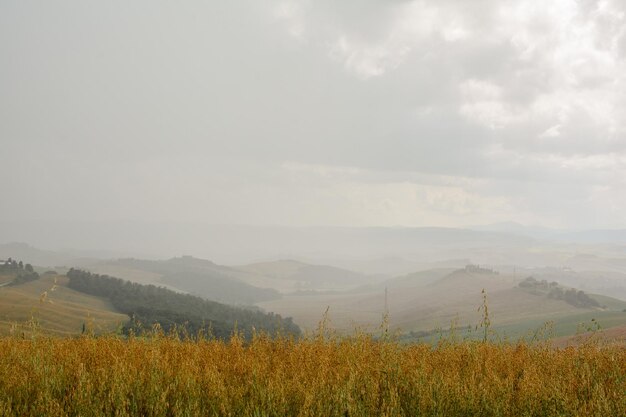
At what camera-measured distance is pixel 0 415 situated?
5156 mm

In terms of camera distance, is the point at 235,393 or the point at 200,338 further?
the point at 200,338

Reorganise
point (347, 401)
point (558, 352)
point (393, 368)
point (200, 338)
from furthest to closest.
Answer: point (200, 338)
point (558, 352)
point (393, 368)
point (347, 401)

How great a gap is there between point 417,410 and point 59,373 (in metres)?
5.11

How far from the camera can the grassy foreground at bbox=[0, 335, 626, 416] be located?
5.51 m

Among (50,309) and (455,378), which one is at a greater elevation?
(455,378)

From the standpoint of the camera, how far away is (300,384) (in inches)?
236

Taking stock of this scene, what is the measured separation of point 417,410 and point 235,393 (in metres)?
2.38

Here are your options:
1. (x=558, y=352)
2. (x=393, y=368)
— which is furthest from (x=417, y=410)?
(x=558, y=352)

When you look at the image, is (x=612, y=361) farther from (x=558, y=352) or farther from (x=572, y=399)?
(x=572, y=399)

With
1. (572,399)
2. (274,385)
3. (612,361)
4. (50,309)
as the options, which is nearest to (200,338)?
(274,385)

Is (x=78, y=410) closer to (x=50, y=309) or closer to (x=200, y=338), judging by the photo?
(x=200, y=338)

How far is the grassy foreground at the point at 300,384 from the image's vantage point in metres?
5.51

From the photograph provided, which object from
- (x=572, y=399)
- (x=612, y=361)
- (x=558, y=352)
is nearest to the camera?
(x=572, y=399)

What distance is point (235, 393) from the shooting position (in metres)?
5.85
